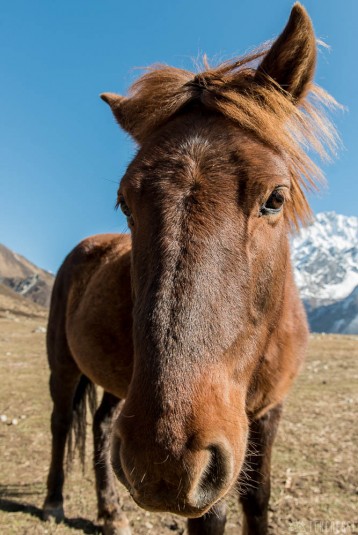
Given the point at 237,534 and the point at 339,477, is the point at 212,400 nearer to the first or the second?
the point at 237,534

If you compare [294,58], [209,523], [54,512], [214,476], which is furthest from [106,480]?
[294,58]

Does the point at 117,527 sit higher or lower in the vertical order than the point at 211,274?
lower

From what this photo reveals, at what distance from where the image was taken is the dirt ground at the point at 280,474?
4723mm

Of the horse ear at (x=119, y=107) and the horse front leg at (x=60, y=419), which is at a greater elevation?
the horse ear at (x=119, y=107)

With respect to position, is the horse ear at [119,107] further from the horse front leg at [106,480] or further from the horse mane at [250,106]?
the horse front leg at [106,480]

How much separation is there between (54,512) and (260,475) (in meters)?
2.65

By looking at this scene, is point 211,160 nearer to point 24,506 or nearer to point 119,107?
point 119,107

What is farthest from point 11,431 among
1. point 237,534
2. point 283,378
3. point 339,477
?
point 283,378

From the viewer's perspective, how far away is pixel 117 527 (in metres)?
4.54

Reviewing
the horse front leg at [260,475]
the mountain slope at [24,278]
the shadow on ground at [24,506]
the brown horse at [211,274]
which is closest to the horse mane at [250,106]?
the brown horse at [211,274]

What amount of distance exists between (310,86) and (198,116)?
2.67 ft

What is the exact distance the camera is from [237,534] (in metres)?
4.46

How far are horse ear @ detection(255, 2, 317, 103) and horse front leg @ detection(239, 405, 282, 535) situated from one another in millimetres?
2514

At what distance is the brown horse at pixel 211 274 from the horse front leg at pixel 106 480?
138cm
